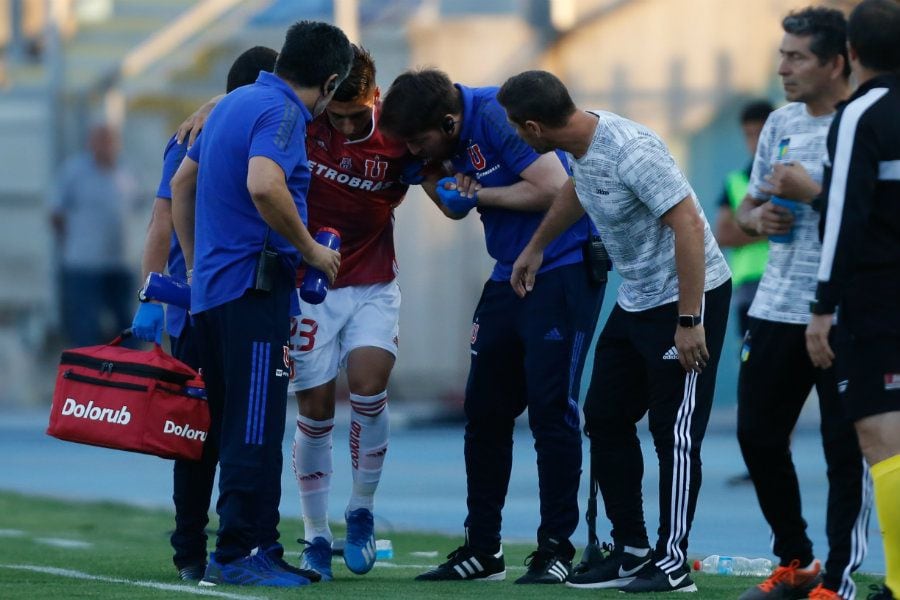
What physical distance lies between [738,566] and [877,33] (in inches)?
106

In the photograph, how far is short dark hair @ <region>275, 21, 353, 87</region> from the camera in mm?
6652

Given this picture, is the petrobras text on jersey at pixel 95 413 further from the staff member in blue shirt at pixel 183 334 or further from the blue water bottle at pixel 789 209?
the blue water bottle at pixel 789 209

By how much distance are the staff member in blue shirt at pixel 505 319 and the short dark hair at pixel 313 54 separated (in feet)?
1.48

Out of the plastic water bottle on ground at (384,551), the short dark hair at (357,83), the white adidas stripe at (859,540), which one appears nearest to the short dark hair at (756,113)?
the plastic water bottle on ground at (384,551)

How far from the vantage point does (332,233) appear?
22.7 feet

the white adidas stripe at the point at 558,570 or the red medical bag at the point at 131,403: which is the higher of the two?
the red medical bag at the point at 131,403

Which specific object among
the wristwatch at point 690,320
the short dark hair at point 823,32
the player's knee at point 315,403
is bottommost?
the player's knee at point 315,403

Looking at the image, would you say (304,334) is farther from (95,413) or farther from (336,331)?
(95,413)

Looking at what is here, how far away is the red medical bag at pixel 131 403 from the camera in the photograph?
6.74 metres

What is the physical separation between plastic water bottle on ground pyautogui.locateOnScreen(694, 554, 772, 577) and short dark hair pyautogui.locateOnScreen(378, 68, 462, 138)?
2164 millimetres

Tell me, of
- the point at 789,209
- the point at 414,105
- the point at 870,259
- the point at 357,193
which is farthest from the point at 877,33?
the point at 357,193

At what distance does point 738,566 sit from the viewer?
7.65 metres

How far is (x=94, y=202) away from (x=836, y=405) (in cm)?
1263

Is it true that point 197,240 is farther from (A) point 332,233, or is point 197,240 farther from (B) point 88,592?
(B) point 88,592
